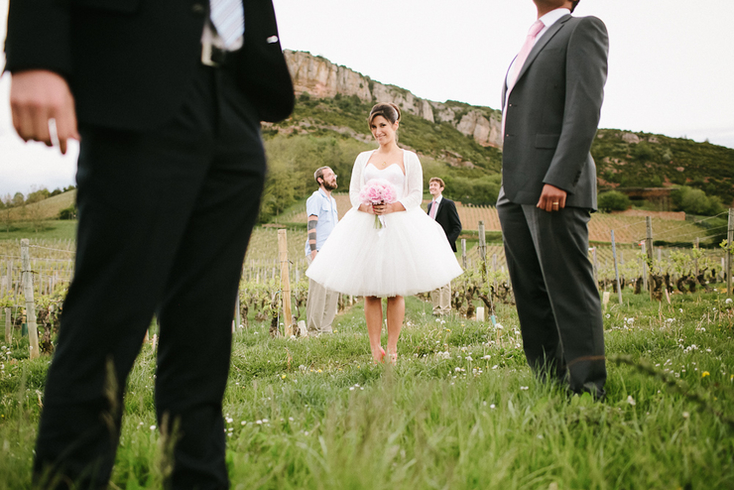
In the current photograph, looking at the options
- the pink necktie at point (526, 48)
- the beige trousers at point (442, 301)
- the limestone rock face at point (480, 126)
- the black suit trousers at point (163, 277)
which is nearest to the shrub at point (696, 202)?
the beige trousers at point (442, 301)

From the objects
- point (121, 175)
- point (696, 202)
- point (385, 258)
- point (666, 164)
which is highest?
point (666, 164)

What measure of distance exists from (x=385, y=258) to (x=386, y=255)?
3 centimetres

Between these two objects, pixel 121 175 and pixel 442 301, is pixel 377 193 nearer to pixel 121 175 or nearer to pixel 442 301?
pixel 121 175

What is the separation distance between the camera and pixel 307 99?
10594cm

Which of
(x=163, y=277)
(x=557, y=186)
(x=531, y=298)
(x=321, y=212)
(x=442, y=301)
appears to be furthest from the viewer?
(x=442, y=301)

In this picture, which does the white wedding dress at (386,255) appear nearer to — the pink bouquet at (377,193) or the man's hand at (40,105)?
the pink bouquet at (377,193)

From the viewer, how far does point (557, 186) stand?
2.17 metres

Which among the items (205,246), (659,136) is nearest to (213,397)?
(205,246)

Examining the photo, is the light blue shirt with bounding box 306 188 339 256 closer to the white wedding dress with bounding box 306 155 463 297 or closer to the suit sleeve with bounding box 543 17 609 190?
the white wedding dress with bounding box 306 155 463 297

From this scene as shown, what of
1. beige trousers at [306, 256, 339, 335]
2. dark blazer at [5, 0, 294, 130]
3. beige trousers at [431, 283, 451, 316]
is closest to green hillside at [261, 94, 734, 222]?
beige trousers at [431, 283, 451, 316]

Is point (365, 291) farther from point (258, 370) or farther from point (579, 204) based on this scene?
point (579, 204)

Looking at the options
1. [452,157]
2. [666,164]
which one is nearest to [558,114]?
[666,164]

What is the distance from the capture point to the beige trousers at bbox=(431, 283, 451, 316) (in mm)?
9359

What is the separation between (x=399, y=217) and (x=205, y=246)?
3.19 m
